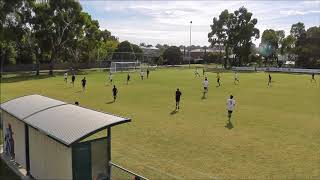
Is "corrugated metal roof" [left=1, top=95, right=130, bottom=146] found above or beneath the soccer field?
above

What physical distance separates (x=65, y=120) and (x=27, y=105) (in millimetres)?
3430

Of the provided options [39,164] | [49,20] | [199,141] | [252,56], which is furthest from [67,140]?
[252,56]

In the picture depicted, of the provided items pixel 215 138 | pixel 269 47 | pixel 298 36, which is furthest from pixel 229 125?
pixel 298 36

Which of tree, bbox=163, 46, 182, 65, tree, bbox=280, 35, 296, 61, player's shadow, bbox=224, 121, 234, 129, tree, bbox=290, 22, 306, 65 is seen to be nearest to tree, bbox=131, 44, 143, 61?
tree, bbox=163, 46, 182, 65

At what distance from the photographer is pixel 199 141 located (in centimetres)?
1659

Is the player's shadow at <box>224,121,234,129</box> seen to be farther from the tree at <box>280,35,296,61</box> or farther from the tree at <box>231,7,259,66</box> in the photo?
the tree at <box>280,35,296,61</box>

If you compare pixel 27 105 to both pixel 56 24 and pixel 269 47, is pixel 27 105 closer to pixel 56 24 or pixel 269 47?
pixel 56 24

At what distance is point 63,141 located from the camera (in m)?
9.32

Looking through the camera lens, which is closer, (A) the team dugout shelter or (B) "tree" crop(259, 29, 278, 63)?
(A) the team dugout shelter

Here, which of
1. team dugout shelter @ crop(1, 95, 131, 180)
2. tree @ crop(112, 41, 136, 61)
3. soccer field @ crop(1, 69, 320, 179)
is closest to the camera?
team dugout shelter @ crop(1, 95, 131, 180)

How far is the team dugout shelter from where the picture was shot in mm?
9742

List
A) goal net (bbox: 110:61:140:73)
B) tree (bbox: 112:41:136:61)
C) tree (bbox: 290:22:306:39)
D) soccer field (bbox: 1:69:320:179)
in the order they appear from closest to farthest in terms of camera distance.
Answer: soccer field (bbox: 1:69:320:179) → goal net (bbox: 110:61:140:73) → tree (bbox: 112:41:136:61) → tree (bbox: 290:22:306:39)

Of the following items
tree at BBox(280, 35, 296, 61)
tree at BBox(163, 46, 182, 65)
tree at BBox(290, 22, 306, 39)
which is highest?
tree at BBox(290, 22, 306, 39)

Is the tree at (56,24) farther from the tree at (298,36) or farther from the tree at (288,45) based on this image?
the tree at (288,45)
